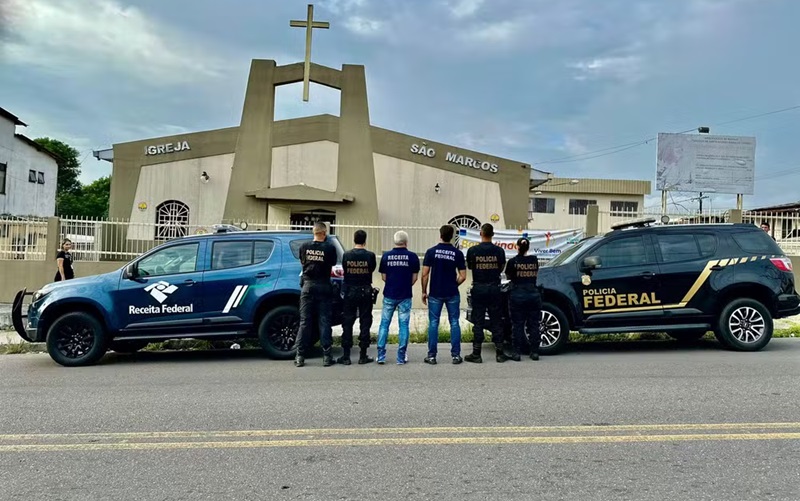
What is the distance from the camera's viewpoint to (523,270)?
7.77 meters

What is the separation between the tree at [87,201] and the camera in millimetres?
56094

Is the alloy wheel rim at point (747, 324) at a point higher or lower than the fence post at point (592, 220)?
lower

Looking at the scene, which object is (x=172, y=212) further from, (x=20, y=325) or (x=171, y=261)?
(x=171, y=261)

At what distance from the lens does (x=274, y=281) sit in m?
7.95

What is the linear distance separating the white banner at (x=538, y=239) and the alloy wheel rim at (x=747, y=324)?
6.09 meters

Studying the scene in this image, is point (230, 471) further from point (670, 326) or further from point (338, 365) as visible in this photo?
point (670, 326)

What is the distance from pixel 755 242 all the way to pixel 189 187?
51.0 ft

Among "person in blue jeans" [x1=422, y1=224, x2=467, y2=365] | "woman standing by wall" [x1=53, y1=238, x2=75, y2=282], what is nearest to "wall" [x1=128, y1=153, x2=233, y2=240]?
"woman standing by wall" [x1=53, y1=238, x2=75, y2=282]

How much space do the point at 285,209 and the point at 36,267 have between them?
23.2 feet

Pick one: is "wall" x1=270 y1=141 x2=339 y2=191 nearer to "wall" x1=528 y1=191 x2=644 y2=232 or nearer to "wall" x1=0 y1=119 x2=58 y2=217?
"wall" x1=0 y1=119 x2=58 y2=217

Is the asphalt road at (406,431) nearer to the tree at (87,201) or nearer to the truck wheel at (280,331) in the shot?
the truck wheel at (280,331)

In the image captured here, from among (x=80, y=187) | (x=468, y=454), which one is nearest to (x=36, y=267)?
(x=468, y=454)

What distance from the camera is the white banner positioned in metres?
14.3

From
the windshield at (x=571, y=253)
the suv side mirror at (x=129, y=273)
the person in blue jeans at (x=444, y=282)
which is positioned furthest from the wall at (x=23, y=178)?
the windshield at (x=571, y=253)
